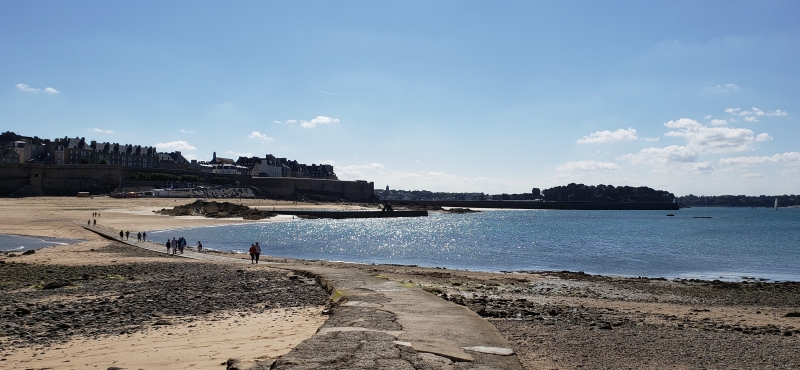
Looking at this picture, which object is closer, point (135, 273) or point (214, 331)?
point (214, 331)

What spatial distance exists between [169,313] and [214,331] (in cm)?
245

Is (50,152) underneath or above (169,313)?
above

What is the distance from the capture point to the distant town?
103688mm

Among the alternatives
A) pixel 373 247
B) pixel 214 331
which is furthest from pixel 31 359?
pixel 373 247

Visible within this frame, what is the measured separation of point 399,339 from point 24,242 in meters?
33.3

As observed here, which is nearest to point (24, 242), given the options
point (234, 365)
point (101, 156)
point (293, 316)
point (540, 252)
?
point (293, 316)

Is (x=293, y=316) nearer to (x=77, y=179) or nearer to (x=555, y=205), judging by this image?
(x=77, y=179)

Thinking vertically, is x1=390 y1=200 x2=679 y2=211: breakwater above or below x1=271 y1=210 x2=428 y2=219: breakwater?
above

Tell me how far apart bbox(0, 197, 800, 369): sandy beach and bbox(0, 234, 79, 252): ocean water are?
6525mm

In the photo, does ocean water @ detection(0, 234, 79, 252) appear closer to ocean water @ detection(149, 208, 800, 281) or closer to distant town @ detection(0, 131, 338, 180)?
ocean water @ detection(149, 208, 800, 281)

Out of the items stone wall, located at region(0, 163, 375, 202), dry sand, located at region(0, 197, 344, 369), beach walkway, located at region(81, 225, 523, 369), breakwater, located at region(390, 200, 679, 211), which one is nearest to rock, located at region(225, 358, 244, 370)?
dry sand, located at region(0, 197, 344, 369)

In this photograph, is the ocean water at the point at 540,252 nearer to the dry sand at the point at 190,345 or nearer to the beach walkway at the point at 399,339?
the beach walkway at the point at 399,339

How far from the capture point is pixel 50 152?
345ft

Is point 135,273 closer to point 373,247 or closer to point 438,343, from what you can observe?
point 438,343
